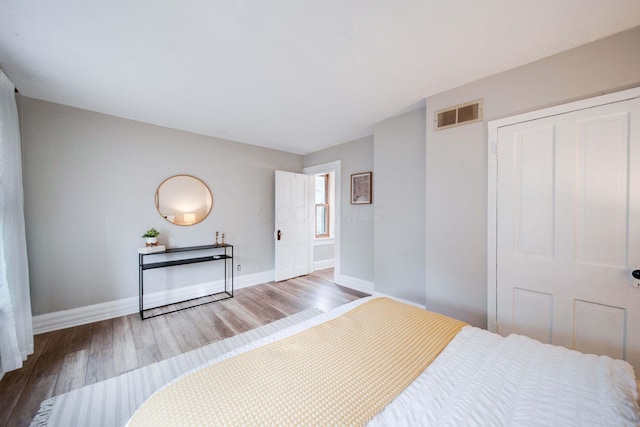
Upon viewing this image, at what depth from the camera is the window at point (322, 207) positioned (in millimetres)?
5508

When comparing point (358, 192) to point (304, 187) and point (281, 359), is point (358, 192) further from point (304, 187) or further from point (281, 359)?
point (281, 359)

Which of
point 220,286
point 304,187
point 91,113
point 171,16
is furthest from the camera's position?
point 304,187

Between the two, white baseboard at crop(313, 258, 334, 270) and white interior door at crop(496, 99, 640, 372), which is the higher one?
white interior door at crop(496, 99, 640, 372)

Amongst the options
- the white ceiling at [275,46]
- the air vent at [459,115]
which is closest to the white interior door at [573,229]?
the air vent at [459,115]

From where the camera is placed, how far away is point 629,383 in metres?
0.89

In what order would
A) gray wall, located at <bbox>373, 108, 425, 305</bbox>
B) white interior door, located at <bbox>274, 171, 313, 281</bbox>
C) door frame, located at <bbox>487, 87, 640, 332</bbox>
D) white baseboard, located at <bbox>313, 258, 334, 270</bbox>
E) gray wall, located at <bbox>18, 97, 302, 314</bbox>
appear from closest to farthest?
door frame, located at <bbox>487, 87, 640, 332</bbox> < gray wall, located at <bbox>18, 97, 302, 314</bbox> < gray wall, located at <bbox>373, 108, 425, 305</bbox> < white interior door, located at <bbox>274, 171, 313, 281</bbox> < white baseboard, located at <bbox>313, 258, 334, 270</bbox>

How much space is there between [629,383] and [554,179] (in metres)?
1.38

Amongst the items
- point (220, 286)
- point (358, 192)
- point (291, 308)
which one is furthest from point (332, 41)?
point (220, 286)

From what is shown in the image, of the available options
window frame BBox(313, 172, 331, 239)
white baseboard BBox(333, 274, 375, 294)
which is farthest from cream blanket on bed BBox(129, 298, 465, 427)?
window frame BBox(313, 172, 331, 239)

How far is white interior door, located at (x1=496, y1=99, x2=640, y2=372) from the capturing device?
1494 mm

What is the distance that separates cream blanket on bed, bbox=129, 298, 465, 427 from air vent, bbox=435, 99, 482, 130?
1.86 meters

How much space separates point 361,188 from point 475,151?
173 centimetres

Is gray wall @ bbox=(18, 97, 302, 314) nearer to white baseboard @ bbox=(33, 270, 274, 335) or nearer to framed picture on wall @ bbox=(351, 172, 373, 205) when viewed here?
white baseboard @ bbox=(33, 270, 274, 335)

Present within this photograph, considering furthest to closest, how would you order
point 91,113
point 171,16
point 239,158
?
point 239,158, point 91,113, point 171,16
